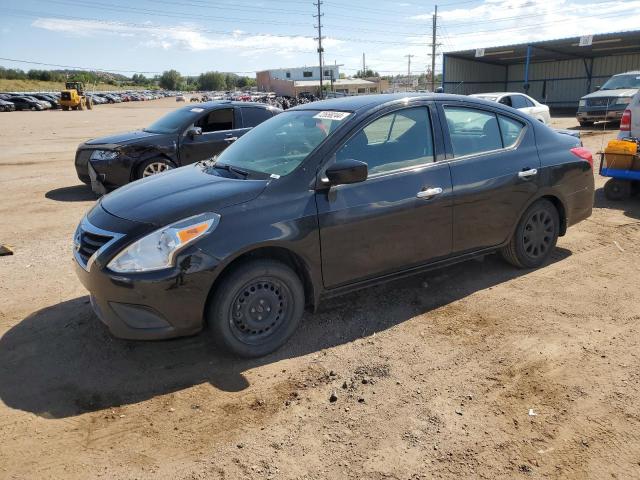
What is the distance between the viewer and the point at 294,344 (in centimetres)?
381

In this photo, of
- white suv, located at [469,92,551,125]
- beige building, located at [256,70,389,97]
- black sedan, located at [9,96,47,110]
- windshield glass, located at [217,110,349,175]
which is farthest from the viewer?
beige building, located at [256,70,389,97]

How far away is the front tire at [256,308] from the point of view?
3.38 meters

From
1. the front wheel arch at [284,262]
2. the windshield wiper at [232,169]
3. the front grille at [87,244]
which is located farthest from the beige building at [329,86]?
the front grille at [87,244]

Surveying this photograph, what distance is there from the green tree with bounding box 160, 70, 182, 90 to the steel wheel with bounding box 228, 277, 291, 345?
171797 millimetres

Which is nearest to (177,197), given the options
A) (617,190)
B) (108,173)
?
(108,173)

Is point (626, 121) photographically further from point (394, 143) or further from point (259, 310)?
point (259, 310)

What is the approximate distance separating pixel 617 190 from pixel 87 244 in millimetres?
7421

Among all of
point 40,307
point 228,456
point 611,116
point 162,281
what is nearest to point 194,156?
point 40,307

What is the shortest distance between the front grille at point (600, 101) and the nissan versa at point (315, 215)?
53.6 feet

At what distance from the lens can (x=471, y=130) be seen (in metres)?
4.59

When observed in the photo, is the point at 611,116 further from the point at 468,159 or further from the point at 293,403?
the point at 293,403

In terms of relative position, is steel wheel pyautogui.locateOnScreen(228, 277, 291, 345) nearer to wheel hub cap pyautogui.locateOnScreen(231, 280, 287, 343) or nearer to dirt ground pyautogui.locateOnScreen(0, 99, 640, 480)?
wheel hub cap pyautogui.locateOnScreen(231, 280, 287, 343)

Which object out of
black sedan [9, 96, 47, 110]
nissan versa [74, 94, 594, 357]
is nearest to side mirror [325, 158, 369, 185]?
nissan versa [74, 94, 594, 357]

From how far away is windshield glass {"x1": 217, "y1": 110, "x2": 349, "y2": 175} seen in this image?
12.8 feet
